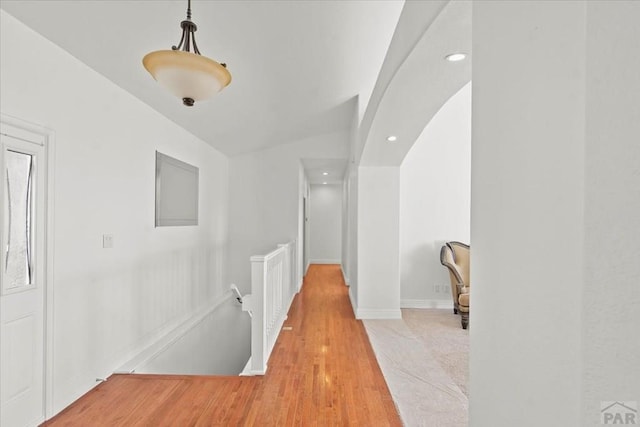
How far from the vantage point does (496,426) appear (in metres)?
0.85

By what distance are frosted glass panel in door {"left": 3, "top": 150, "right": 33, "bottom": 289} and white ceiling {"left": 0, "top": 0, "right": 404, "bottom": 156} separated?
898mm

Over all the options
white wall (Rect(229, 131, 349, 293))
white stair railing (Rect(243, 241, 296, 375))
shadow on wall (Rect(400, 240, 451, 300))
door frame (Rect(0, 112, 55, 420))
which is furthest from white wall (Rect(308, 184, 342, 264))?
door frame (Rect(0, 112, 55, 420))

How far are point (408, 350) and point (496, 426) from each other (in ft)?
9.86

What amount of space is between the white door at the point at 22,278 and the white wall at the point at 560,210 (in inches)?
105


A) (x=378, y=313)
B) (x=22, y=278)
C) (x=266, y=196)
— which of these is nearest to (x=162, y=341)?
(x=22, y=278)

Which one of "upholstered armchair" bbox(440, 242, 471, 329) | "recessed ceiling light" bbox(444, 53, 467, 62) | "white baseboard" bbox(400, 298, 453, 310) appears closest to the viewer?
"recessed ceiling light" bbox(444, 53, 467, 62)

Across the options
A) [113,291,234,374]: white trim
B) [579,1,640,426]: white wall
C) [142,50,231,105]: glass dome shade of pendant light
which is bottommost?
[113,291,234,374]: white trim

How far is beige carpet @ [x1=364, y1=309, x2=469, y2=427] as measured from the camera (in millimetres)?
2477

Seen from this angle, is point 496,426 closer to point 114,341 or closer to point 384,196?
point 114,341

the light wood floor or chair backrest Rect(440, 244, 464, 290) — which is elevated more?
chair backrest Rect(440, 244, 464, 290)

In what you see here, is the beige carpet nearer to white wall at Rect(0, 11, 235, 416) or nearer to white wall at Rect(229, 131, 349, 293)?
white wall at Rect(0, 11, 235, 416)

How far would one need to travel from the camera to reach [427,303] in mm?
5461

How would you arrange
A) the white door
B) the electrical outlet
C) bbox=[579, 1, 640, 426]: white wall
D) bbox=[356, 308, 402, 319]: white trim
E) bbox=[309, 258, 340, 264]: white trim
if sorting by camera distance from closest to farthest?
bbox=[579, 1, 640, 426]: white wall
the white door
the electrical outlet
bbox=[356, 308, 402, 319]: white trim
bbox=[309, 258, 340, 264]: white trim

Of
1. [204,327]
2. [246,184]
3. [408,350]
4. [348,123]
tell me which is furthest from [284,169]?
[408,350]
